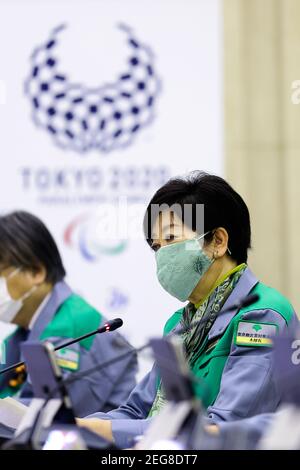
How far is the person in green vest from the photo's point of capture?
321cm

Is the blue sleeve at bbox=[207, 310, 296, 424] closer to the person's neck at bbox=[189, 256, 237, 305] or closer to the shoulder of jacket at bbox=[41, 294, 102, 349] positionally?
the person's neck at bbox=[189, 256, 237, 305]

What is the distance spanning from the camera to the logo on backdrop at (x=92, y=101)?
4.66 metres

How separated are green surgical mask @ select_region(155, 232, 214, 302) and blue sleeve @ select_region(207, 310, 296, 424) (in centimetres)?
32

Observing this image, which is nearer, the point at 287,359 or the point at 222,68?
the point at 287,359

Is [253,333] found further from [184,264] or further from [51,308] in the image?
[51,308]

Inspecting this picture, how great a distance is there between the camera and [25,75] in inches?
184

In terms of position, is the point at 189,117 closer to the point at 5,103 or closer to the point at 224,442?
the point at 5,103

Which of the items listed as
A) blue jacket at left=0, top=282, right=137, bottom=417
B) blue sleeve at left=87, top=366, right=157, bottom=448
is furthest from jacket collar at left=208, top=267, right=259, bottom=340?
blue jacket at left=0, top=282, right=137, bottom=417

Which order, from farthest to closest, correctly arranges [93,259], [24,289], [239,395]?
[93,259] < [24,289] < [239,395]

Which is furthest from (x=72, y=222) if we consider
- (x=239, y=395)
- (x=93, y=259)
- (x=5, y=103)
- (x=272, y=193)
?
(x=239, y=395)

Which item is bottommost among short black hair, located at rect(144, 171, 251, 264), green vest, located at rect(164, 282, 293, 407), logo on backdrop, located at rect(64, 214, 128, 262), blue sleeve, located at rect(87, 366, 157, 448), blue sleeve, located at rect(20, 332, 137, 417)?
blue sleeve, located at rect(20, 332, 137, 417)

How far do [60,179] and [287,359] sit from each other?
328cm

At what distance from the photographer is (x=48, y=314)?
3295 millimetres

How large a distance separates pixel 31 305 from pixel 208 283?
3.84 feet
